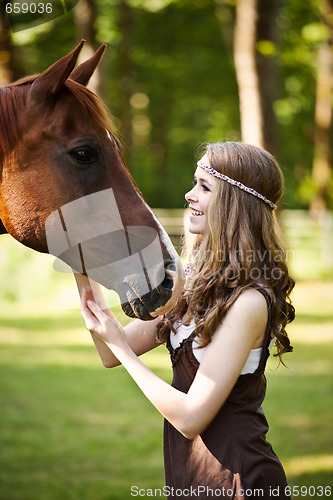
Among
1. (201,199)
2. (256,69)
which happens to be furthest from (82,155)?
(256,69)

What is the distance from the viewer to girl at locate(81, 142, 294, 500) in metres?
1.87

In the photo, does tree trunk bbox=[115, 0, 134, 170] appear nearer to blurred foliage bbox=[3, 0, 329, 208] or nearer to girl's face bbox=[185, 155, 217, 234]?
blurred foliage bbox=[3, 0, 329, 208]

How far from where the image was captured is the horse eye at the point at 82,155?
2.03 m

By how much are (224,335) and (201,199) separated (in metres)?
0.54

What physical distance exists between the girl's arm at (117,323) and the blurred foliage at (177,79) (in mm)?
12581

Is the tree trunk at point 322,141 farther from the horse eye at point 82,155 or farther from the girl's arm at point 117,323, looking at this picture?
the horse eye at point 82,155

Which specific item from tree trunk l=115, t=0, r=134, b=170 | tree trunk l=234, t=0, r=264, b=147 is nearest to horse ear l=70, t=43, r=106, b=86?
tree trunk l=234, t=0, r=264, b=147

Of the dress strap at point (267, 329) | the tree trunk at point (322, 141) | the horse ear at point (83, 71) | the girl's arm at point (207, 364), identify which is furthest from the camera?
the tree trunk at point (322, 141)

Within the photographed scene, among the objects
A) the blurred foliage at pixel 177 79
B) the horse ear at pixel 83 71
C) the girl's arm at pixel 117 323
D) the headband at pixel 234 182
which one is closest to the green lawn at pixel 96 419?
the girl's arm at pixel 117 323

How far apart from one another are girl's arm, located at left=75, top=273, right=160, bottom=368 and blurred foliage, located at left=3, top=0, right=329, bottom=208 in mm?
12581

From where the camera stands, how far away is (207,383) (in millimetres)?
1842

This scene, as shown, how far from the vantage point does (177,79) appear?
80.6 ft

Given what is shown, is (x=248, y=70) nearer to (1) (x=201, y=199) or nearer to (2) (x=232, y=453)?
(1) (x=201, y=199)
